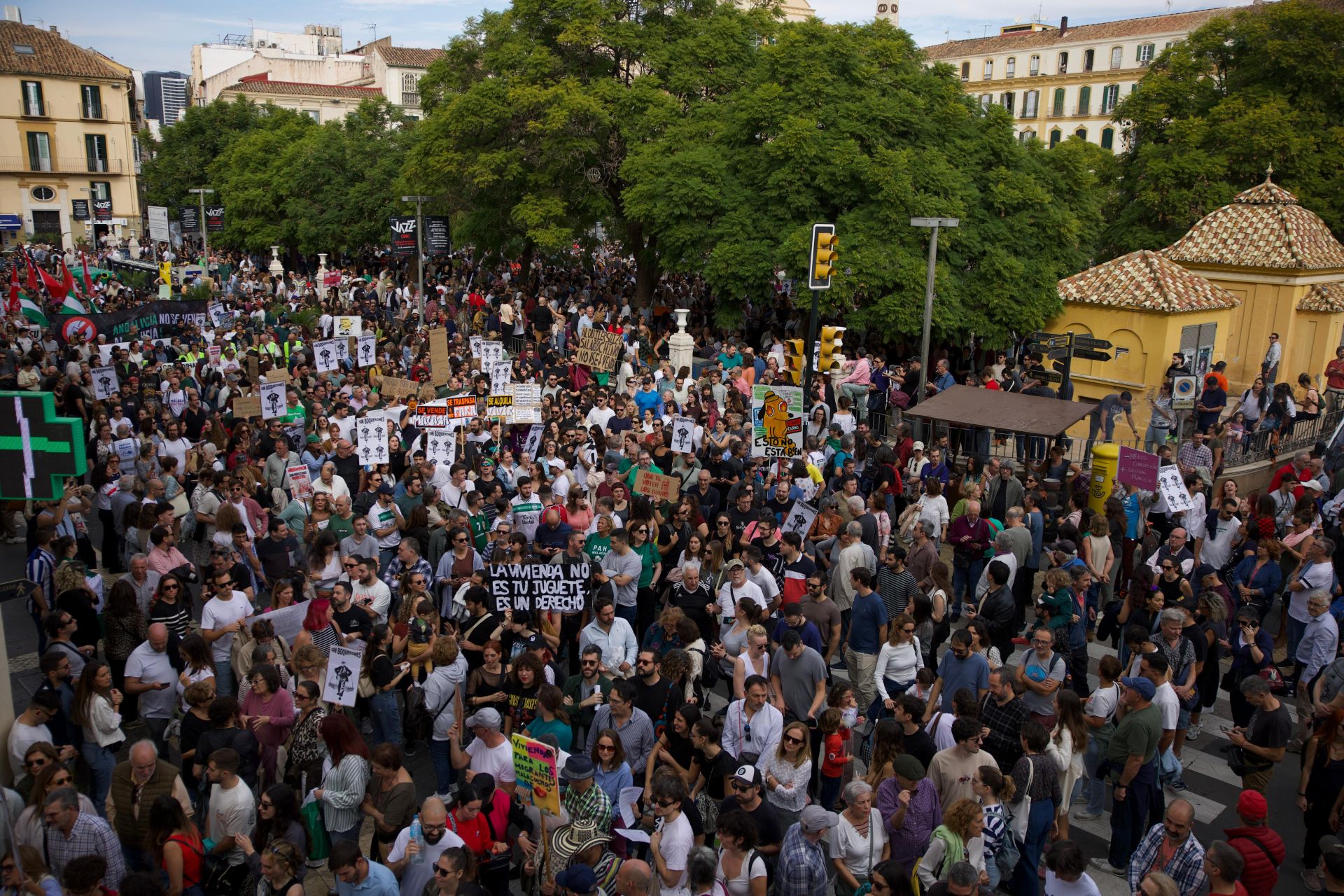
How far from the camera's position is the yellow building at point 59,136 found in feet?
207

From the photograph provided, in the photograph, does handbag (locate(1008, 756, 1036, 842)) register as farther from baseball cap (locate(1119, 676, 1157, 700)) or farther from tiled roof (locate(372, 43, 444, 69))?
tiled roof (locate(372, 43, 444, 69))

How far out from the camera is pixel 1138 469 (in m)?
12.1

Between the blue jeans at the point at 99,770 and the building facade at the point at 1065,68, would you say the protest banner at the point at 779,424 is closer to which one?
the blue jeans at the point at 99,770

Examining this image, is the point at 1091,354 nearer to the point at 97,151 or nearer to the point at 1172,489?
the point at 1172,489

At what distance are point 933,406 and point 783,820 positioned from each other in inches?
383

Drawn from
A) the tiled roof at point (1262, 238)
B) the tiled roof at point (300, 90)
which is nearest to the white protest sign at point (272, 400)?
the tiled roof at point (1262, 238)

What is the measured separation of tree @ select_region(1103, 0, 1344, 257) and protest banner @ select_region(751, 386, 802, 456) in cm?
2143

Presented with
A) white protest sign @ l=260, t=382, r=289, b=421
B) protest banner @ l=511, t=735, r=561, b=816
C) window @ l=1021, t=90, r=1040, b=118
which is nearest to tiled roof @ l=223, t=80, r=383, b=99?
window @ l=1021, t=90, r=1040, b=118

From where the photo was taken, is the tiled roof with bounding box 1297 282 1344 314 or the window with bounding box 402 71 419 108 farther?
the window with bounding box 402 71 419 108

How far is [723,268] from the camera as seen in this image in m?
24.2

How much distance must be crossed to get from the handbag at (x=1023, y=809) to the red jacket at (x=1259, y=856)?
3.79 ft

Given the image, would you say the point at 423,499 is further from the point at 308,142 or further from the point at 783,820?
the point at 308,142

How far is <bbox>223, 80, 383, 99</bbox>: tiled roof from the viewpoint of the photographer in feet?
295

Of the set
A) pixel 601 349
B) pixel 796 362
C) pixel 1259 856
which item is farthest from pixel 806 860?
pixel 601 349
